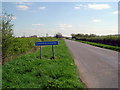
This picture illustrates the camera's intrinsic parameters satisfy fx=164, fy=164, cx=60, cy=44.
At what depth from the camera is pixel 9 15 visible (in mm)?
8273

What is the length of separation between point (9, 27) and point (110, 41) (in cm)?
3467

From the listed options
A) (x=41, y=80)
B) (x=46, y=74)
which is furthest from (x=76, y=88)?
(x=46, y=74)

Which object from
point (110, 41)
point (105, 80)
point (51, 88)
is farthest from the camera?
point (110, 41)

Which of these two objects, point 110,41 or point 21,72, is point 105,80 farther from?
point 110,41

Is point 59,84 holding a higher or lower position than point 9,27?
lower

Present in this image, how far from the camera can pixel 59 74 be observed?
707 cm

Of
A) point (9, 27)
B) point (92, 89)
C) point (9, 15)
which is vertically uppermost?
point (9, 15)

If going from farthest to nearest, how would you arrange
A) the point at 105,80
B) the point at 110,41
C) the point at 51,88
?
1. the point at 110,41
2. the point at 105,80
3. the point at 51,88

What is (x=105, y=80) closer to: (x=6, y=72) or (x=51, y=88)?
(x=51, y=88)

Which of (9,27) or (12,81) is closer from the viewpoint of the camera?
(12,81)

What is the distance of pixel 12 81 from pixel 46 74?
160cm

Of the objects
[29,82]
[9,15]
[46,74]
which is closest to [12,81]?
[29,82]

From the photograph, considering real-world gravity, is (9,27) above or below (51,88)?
above

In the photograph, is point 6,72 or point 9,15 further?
point 9,15
